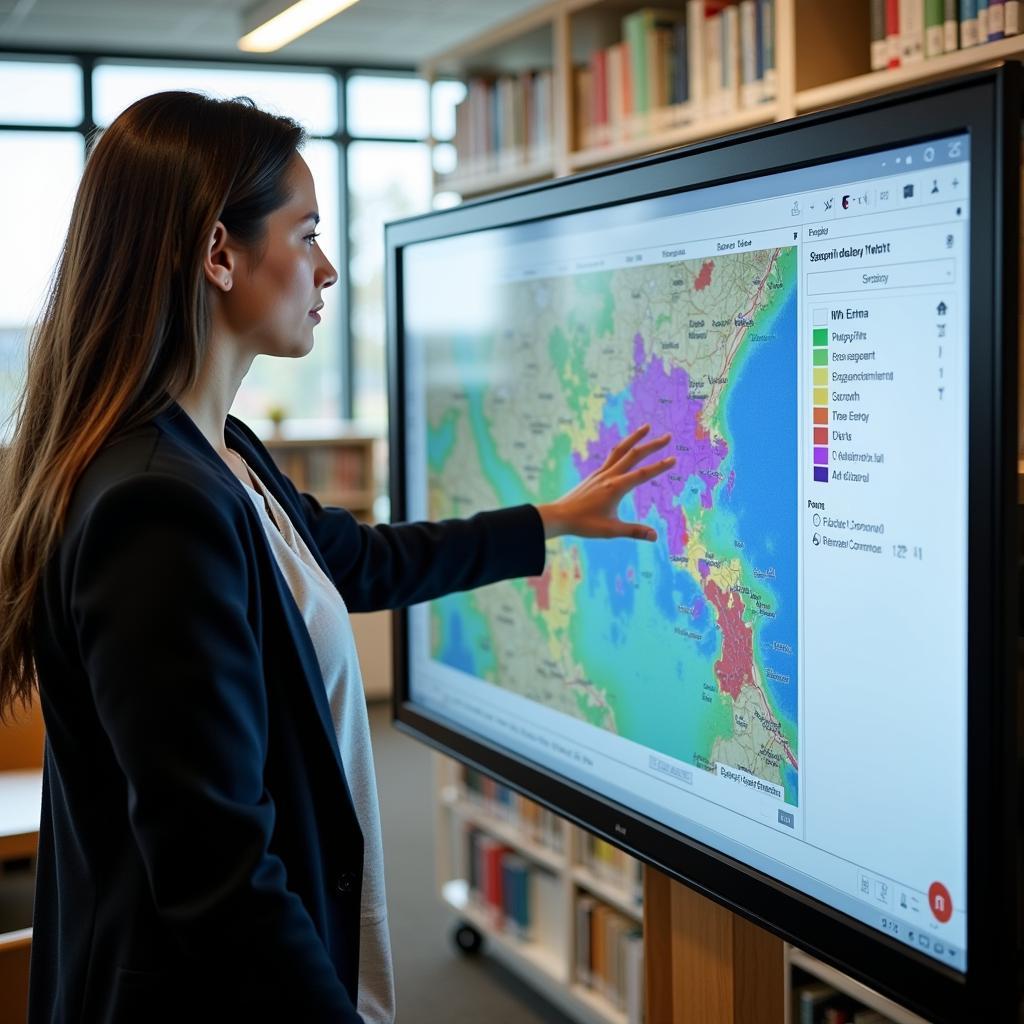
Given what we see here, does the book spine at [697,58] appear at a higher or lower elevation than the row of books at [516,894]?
higher

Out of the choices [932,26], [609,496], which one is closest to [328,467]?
[932,26]

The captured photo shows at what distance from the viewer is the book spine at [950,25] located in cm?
202

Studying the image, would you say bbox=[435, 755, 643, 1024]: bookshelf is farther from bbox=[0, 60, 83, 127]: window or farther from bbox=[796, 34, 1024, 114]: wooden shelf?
bbox=[0, 60, 83, 127]: window

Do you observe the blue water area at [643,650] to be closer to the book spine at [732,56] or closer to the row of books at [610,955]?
the book spine at [732,56]

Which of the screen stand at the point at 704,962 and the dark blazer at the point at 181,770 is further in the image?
the screen stand at the point at 704,962

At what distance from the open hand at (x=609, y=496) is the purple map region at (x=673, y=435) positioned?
14mm

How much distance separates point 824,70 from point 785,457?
137 cm

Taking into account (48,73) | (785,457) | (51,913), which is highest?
(48,73)

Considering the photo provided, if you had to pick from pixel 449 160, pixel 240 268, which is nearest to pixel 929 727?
pixel 240 268

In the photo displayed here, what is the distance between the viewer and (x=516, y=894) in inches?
130

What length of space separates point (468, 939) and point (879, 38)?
102 inches

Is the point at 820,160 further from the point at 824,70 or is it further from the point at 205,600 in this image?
the point at 824,70

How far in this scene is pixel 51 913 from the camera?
4.59ft
